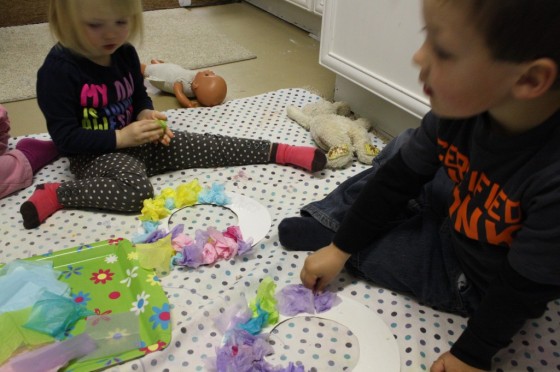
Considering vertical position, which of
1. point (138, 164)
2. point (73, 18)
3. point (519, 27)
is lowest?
point (138, 164)

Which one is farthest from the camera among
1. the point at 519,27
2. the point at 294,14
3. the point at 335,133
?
the point at 294,14

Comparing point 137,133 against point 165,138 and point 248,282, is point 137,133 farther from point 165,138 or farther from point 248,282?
point 248,282

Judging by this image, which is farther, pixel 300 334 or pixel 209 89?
pixel 209 89

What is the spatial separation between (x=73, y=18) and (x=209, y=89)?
504 mm

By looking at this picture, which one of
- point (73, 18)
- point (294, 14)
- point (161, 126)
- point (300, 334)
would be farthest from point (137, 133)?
point (294, 14)

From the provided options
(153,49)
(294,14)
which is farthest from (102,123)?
(294,14)

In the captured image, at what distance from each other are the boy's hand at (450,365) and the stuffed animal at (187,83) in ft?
3.10

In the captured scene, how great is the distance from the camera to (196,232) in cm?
84

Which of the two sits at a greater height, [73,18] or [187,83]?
[73,18]

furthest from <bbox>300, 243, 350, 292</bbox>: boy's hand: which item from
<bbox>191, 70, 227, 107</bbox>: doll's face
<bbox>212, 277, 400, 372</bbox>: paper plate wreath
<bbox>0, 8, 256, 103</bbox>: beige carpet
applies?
<bbox>0, 8, 256, 103</bbox>: beige carpet

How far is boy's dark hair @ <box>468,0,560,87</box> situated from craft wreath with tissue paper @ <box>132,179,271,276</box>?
1.70 ft

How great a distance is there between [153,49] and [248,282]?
1316mm

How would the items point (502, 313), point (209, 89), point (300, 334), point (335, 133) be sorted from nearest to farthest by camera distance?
1. point (502, 313)
2. point (300, 334)
3. point (335, 133)
4. point (209, 89)

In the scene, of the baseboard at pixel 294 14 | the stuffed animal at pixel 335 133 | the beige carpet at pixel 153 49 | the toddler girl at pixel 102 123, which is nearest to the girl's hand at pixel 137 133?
the toddler girl at pixel 102 123
